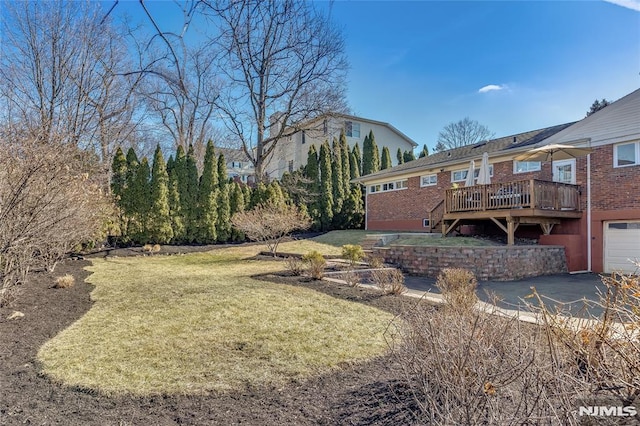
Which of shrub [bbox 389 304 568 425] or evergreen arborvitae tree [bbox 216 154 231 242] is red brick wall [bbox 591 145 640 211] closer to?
shrub [bbox 389 304 568 425]

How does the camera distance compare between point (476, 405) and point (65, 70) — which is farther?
point (65, 70)

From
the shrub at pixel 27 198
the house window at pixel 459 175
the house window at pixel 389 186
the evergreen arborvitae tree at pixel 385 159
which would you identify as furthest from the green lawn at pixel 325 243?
the evergreen arborvitae tree at pixel 385 159

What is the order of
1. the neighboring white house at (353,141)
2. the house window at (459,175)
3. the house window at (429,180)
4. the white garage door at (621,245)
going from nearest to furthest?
the white garage door at (621,245) → the house window at (459,175) → the house window at (429,180) → the neighboring white house at (353,141)

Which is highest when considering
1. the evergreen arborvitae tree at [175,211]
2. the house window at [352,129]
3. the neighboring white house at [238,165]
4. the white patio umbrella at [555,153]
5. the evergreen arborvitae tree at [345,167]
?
the house window at [352,129]

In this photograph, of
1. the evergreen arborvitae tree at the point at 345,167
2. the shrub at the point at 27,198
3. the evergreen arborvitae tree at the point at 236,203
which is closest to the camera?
the shrub at the point at 27,198

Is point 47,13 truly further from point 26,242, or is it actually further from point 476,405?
point 476,405

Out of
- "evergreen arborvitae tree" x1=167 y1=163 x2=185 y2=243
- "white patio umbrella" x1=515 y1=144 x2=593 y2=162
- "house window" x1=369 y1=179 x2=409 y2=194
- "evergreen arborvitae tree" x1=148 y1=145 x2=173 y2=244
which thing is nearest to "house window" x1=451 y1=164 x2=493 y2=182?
"house window" x1=369 y1=179 x2=409 y2=194

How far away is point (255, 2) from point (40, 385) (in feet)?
13.4

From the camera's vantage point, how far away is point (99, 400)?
322cm

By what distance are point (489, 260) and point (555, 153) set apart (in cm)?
452

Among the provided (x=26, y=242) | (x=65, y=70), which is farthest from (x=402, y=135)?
(x=26, y=242)

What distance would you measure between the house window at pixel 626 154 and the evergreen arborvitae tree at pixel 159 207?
57.3ft

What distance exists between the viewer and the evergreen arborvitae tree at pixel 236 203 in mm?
19250

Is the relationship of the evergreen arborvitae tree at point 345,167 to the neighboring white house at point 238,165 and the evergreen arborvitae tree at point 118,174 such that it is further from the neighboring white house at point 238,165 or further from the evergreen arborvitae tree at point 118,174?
the evergreen arborvitae tree at point 118,174
